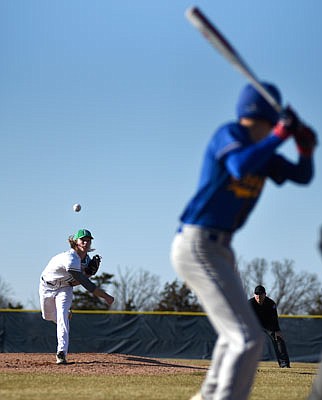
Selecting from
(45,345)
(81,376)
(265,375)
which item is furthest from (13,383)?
(45,345)

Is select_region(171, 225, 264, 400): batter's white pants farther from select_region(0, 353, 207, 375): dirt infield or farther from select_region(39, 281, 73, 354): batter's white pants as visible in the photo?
select_region(39, 281, 73, 354): batter's white pants

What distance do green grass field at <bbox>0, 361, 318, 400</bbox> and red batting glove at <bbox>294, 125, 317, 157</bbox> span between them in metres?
3.11

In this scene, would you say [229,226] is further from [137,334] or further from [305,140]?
[137,334]

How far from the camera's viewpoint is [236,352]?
4832mm

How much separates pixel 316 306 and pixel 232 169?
51464 millimetres

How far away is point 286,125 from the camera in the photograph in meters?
4.67

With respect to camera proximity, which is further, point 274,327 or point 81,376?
point 274,327

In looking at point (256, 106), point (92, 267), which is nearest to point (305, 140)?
point (256, 106)


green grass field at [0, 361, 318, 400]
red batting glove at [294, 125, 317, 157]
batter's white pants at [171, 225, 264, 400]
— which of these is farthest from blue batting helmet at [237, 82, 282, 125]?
green grass field at [0, 361, 318, 400]

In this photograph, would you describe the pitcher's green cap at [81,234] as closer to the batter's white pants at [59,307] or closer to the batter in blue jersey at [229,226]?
the batter's white pants at [59,307]

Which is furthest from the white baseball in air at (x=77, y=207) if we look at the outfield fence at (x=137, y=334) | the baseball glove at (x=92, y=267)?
the outfield fence at (x=137, y=334)

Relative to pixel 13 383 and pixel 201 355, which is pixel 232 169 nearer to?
pixel 13 383

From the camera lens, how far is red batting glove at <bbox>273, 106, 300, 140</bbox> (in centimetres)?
466

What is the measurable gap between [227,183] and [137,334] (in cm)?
2109
